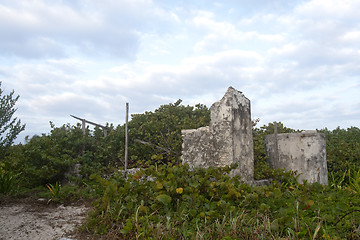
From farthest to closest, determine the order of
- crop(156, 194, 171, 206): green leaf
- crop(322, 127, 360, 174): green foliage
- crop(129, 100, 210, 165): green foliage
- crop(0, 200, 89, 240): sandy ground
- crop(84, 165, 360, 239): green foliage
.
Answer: crop(129, 100, 210, 165): green foliage → crop(322, 127, 360, 174): green foliage → crop(0, 200, 89, 240): sandy ground → crop(156, 194, 171, 206): green leaf → crop(84, 165, 360, 239): green foliage

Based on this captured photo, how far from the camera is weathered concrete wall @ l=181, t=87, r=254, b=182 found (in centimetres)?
543

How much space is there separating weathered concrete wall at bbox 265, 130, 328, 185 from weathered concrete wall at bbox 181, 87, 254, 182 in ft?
4.15

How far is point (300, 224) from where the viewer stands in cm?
357

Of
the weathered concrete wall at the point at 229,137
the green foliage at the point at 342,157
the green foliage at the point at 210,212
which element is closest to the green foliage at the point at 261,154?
the weathered concrete wall at the point at 229,137

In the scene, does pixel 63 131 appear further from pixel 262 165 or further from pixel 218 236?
pixel 218 236

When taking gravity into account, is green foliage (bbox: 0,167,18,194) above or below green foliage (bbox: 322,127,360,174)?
below

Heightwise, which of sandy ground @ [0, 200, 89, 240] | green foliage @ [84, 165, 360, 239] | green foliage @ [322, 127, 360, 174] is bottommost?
sandy ground @ [0, 200, 89, 240]

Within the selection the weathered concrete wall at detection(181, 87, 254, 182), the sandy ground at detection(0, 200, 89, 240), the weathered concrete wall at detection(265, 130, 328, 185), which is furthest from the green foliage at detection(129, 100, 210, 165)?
the sandy ground at detection(0, 200, 89, 240)

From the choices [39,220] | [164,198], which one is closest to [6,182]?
[39,220]

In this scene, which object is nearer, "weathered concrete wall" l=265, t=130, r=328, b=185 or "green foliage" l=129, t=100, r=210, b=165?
"weathered concrete wall" l=265, t=130, r=328, b=185

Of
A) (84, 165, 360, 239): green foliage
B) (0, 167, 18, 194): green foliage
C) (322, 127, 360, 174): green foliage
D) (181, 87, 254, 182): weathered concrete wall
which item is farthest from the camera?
(322, 127, 360, 174): green foliage

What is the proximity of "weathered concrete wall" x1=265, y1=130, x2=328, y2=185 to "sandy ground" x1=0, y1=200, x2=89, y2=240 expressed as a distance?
4.25 m

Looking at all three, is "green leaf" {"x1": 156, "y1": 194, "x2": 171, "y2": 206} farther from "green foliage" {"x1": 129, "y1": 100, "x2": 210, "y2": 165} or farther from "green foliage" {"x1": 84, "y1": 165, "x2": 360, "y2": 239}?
"green foliage" {"x1": 129, "y1": 100, "x2": 210, "y2": 165}

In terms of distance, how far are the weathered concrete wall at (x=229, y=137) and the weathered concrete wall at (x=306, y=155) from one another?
1.26 meters
